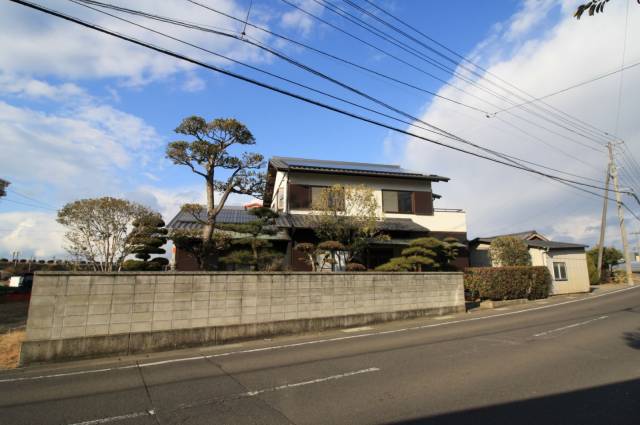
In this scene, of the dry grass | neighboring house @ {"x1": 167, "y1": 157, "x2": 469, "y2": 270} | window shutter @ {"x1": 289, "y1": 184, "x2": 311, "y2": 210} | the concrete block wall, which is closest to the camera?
the dry grass

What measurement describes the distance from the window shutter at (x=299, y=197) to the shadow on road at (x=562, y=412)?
15.8 metres

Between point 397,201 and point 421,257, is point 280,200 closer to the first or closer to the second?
point 397,201

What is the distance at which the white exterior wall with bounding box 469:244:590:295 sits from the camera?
22.8m

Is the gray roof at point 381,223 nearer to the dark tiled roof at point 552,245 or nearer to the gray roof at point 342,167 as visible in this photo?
the gray roof at point 342,167

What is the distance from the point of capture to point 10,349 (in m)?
8.19

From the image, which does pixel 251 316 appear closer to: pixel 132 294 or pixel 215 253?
pixel 132 294

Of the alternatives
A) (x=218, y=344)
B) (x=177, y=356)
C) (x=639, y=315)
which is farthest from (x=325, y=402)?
(x=639, y=315)

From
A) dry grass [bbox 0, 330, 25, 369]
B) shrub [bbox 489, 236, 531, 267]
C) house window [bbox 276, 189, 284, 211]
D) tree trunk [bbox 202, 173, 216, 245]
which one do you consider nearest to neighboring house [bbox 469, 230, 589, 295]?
shrub [bbox 489, 236, 531, 267]

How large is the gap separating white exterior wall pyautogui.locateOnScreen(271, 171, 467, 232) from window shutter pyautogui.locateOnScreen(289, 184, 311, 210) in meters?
0.24

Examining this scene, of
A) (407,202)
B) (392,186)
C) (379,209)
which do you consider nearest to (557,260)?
(407,202)

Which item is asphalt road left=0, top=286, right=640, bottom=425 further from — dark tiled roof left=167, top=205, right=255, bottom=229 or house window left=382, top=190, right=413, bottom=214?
→ house window left=382, top=190, right=413, bottom=214

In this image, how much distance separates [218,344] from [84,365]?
2.94 meters

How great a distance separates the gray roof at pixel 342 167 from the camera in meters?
19.9

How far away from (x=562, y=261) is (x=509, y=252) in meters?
4.99
